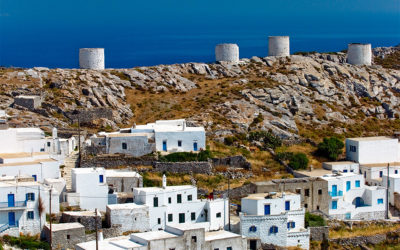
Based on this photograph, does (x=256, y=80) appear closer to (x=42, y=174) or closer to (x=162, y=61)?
(x=42, y=174)

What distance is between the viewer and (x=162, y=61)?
150 metres

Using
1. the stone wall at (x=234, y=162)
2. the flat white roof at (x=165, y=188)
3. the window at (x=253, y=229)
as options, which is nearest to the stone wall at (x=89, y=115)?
the stone wall at (x=234, y=162)

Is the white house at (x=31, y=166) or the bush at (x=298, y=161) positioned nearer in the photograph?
the white house at (x=31, y=166)

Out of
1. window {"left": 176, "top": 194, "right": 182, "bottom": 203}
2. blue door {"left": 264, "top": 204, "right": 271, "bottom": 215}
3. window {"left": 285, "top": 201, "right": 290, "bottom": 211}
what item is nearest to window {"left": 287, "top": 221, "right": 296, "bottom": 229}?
window {"left": 285, "top": 201, "right": 290, "bottom": 211}

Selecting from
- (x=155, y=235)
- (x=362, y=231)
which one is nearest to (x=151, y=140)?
(x=155, y=235)

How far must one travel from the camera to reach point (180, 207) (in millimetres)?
44688

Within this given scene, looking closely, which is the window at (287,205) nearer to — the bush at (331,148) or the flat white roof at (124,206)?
the flat white roof at (124,206)

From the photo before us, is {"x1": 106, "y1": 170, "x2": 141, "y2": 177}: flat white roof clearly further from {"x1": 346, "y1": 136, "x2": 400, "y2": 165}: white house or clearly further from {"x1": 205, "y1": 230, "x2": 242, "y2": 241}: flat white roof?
{"x1": 346, "y1": 136, "x2": 400, "y2": 165}: white house

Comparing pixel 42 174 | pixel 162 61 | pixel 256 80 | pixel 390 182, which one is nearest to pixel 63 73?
pixel 256 80

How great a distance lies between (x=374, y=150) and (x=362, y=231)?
9.48 meters

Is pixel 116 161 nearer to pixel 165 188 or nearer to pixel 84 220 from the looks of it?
pixel 165 188

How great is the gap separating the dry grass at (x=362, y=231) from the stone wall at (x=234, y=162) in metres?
8.23

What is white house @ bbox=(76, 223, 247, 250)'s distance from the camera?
38.8m

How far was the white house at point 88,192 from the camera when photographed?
44.9 metres
